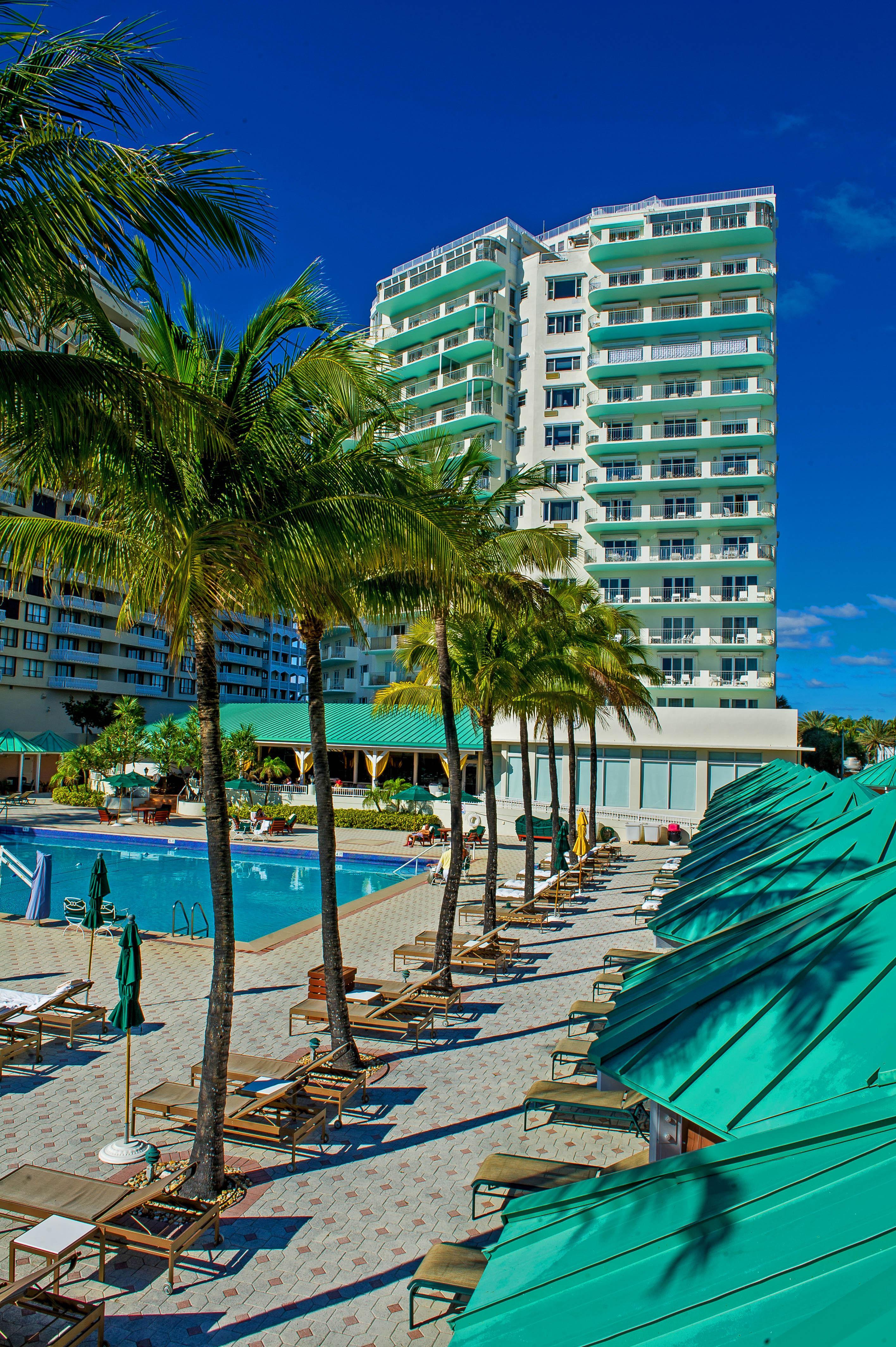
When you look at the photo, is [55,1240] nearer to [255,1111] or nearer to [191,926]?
[255,1111]

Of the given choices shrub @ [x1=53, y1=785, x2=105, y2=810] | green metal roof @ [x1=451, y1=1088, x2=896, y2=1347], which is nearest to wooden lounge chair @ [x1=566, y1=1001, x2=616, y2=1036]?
green metal roof @ [x1=451, y1=1088, x2=896, y2=1347]

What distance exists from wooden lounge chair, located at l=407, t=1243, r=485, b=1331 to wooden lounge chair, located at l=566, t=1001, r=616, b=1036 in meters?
5.94

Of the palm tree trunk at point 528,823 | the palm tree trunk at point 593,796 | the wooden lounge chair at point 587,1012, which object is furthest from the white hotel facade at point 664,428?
the wooden lounge chair at point 587,1012

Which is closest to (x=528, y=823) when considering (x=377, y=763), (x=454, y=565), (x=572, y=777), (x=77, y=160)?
(x=572, y=777)

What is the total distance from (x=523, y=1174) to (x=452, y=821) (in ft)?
23.5

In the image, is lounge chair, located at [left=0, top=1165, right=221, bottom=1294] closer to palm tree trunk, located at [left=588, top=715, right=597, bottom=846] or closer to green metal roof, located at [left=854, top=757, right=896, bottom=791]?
green metal roof, located at [left=854, top=757, right=896, bottom=791]

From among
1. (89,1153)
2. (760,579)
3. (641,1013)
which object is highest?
(760,579)

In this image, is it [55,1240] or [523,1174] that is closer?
[55,1240]

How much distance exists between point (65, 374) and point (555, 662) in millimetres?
15200

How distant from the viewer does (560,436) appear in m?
53.6

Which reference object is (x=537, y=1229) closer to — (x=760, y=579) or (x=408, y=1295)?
(x=408, y=1295)

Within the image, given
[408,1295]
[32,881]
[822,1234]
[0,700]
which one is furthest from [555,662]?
[0,700]

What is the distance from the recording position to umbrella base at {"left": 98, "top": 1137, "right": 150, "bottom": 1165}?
8.66m

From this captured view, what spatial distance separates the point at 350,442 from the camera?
1132 cm
